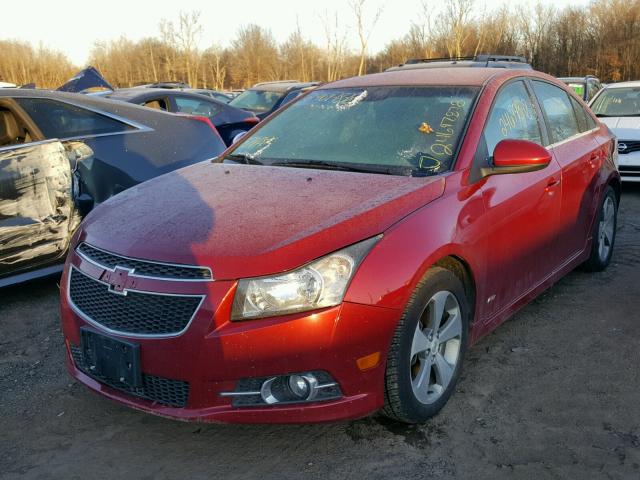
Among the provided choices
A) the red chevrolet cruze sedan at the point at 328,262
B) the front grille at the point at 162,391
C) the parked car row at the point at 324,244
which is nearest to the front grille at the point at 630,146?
the parked car row at the point at 324,244

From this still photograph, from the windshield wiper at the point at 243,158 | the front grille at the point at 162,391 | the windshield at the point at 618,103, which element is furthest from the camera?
the windshield at the point at 618,103

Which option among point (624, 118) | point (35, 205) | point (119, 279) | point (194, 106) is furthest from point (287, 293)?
point (624, 118)

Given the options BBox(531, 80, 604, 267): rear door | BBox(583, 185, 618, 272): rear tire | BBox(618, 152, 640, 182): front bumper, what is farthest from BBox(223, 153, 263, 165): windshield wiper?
BBox(618, 152, 640, 182): front bumper

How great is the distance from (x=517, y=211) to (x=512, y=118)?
2.10 ft

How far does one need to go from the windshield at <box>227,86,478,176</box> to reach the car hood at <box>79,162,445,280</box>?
8.0 inches

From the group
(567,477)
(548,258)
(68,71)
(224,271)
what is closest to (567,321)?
(548,258)

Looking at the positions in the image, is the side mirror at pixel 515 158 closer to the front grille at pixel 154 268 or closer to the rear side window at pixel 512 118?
the rear side window at pixel 512 118

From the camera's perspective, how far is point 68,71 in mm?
42875

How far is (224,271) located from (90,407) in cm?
120

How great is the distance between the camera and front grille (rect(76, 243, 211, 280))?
8.35 ft

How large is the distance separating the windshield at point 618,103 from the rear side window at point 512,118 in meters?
6.38

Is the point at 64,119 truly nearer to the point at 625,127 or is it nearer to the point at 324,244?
the point at 324,244

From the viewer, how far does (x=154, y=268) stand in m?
2.62

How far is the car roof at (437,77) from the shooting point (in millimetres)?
3873
